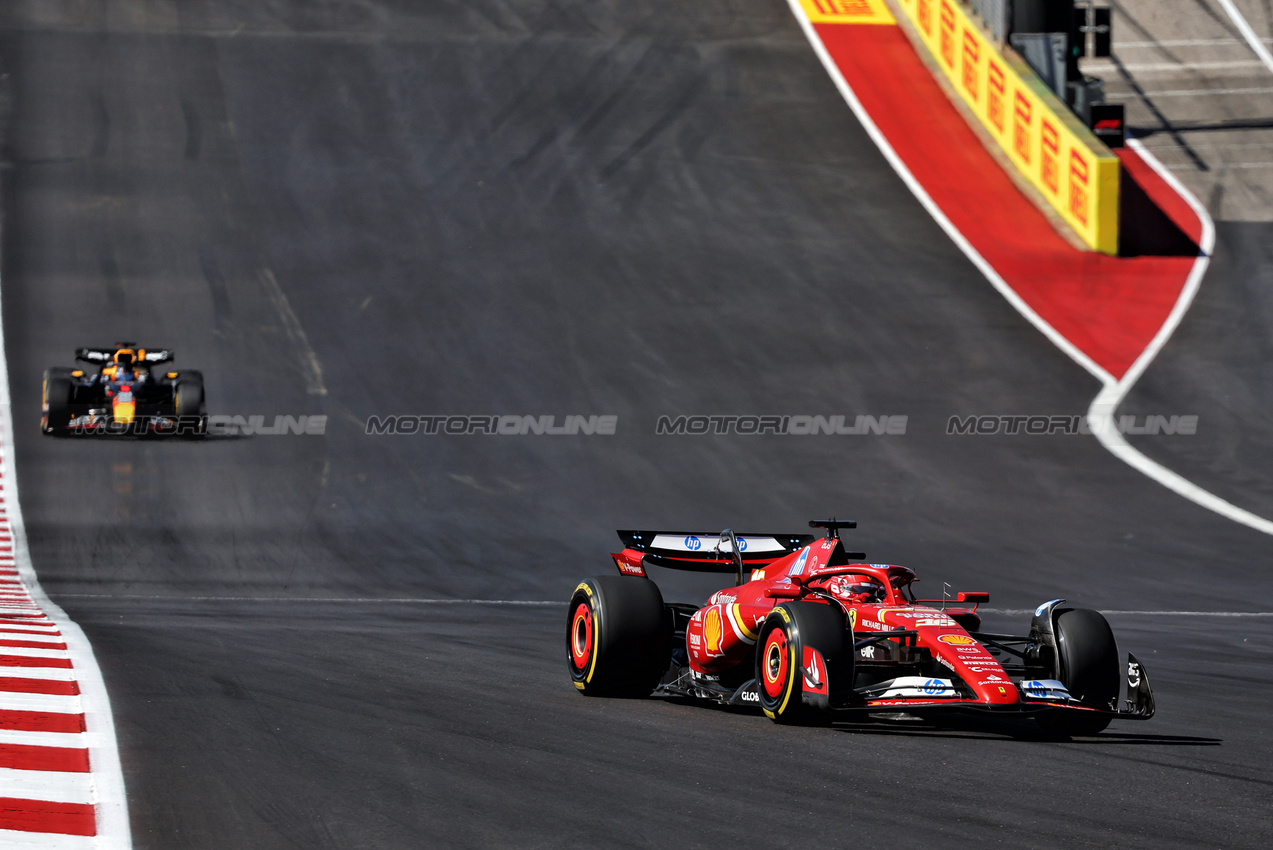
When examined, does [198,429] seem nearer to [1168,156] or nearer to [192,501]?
[192,501]

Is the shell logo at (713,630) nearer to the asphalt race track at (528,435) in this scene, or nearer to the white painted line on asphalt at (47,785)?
the asphalt race track at (528,435)

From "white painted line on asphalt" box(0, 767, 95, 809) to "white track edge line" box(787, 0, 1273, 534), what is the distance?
1578cm

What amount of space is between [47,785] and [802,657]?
3843 millimetres

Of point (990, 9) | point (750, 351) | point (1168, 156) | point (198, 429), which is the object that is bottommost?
point (198, 429)

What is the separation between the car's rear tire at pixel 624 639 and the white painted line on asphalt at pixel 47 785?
147 inches

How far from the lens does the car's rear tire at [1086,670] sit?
28.7 ft

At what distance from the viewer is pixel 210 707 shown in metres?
8.90

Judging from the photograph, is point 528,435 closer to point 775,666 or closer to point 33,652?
point 33,652

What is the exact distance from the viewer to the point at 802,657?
27.6ft

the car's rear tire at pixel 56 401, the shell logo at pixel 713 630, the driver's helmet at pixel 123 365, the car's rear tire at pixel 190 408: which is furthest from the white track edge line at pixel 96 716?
the driver's helmet at pixel 123 365

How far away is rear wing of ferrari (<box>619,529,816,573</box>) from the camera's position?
35.1 feet

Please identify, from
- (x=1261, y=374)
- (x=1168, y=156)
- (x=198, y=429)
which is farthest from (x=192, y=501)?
(x=1168, y=156)

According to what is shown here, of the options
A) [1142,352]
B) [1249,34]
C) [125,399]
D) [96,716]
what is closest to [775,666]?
[96,716]

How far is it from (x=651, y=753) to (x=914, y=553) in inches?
411
